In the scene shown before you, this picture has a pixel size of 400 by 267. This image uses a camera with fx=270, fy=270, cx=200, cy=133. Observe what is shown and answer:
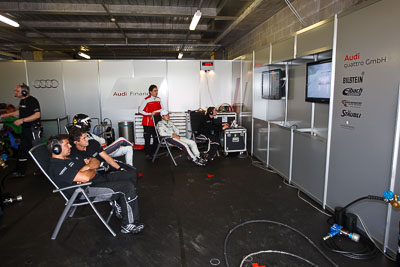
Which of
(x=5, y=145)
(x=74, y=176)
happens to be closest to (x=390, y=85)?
(x=74, y=176)

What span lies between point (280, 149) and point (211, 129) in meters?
1.77

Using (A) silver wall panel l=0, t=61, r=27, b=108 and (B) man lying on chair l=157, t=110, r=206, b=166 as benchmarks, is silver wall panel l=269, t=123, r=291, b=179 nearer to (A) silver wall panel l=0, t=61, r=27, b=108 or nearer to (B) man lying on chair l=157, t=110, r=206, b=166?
(B) man lying on chair l=157, t=110, r=206, b=166

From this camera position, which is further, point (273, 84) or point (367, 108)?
point (273, 84)

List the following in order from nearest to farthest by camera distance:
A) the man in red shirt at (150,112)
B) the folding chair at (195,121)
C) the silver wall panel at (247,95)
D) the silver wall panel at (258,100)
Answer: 1. the silver wall panel at (258,100)
2. the silver wall panel at (247,95)
3. the man in red shirt at (150,112)
4. the folding chair at (195,121)

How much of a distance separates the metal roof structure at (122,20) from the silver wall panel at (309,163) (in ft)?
8.08

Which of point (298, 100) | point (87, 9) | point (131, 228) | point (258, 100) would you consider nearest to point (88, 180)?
point (131, 228)

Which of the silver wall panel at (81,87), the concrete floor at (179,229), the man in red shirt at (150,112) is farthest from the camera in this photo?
the silver wall panel at (81,87)

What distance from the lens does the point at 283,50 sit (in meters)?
4.10

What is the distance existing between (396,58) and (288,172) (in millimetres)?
2341

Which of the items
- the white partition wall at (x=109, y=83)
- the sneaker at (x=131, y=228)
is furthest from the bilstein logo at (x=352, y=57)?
the white partition wall at (x=109, y=83)

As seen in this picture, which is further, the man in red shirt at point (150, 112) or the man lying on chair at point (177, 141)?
the man in red shirt at point (150, 112)

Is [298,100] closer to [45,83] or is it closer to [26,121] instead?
[26,121]

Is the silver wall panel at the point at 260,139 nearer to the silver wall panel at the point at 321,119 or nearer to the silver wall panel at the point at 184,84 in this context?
the silver wall panel at the point at 321,119

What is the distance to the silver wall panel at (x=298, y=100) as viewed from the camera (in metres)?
3.96
